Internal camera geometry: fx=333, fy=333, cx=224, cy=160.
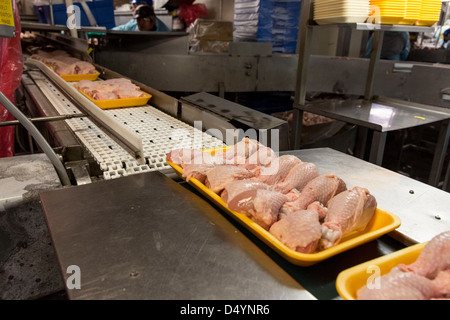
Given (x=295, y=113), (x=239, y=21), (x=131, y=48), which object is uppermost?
(x=239, y=21)

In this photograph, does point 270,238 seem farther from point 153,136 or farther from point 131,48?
point 131,48

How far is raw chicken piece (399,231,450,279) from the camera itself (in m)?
0.80

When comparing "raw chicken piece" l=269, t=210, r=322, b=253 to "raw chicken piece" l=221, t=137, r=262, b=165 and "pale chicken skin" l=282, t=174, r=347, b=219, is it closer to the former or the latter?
"pale chicken skin" l=282, t=174, r=347, b=219

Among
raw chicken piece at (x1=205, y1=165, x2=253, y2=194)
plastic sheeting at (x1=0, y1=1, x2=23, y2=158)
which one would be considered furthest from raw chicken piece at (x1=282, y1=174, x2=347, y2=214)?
plastic sheeting at (x1=0, y1=1, x2=23, y2=158)

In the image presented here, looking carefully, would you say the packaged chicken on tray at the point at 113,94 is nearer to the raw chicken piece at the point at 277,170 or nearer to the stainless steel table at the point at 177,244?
the stainless steel table at the point at 177,244

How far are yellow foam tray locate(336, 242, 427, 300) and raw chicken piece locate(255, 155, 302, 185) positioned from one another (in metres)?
0.49

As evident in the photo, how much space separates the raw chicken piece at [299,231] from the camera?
0.87 meters

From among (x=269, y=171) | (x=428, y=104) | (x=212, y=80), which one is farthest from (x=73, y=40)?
(x=428, y=104)

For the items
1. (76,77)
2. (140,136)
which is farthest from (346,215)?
(76,77)

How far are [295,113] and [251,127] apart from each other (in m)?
1.63

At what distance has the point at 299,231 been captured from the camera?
881 mm

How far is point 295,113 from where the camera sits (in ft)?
11.1

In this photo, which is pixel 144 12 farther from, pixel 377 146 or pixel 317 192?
pixel 317 192
